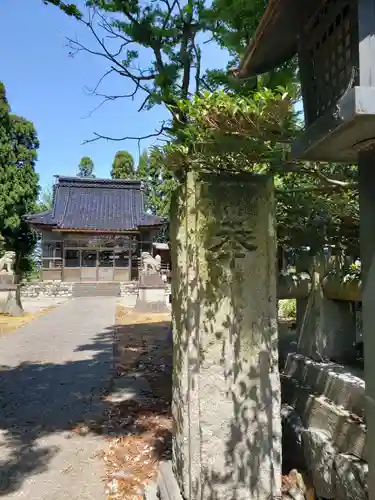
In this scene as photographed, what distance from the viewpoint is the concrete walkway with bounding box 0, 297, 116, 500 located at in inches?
136

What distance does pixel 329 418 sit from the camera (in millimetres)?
2668

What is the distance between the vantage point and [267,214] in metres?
2.65

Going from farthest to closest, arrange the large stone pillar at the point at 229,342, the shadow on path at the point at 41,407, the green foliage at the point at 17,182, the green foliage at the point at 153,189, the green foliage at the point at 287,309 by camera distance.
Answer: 1. the green foliage at the point at 153,189
2. the green foliage at the point at 17,182
3. the green foliage at the point at 287,309
4. the shadow on path at the point at 41,407
5. the large stone pillar at the point at 229,342

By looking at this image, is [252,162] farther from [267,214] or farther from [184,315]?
[184,315]

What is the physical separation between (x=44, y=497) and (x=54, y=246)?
25.8 m

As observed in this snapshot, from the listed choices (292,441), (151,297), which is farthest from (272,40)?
(151,297)

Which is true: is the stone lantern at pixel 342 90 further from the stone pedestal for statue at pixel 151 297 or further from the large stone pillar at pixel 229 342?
the stone pedestal for statue at pixel 151 297

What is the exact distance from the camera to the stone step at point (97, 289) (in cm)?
2485

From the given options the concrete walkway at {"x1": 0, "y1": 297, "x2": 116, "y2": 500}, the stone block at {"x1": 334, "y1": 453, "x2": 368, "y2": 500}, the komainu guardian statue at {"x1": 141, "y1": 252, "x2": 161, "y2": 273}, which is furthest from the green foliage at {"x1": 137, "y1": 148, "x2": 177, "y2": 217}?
the stone block at {"x1": 334, "y1": 453, "x2": 368, "y2": 500}

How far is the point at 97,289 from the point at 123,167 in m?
19.6

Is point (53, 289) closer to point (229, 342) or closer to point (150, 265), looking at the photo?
point (150, 265)

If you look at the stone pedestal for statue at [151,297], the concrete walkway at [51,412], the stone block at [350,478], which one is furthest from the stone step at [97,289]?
the stone block at [350,478]

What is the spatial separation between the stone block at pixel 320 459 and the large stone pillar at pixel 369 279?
2.29ft

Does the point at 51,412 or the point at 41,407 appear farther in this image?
the point at 41,407
